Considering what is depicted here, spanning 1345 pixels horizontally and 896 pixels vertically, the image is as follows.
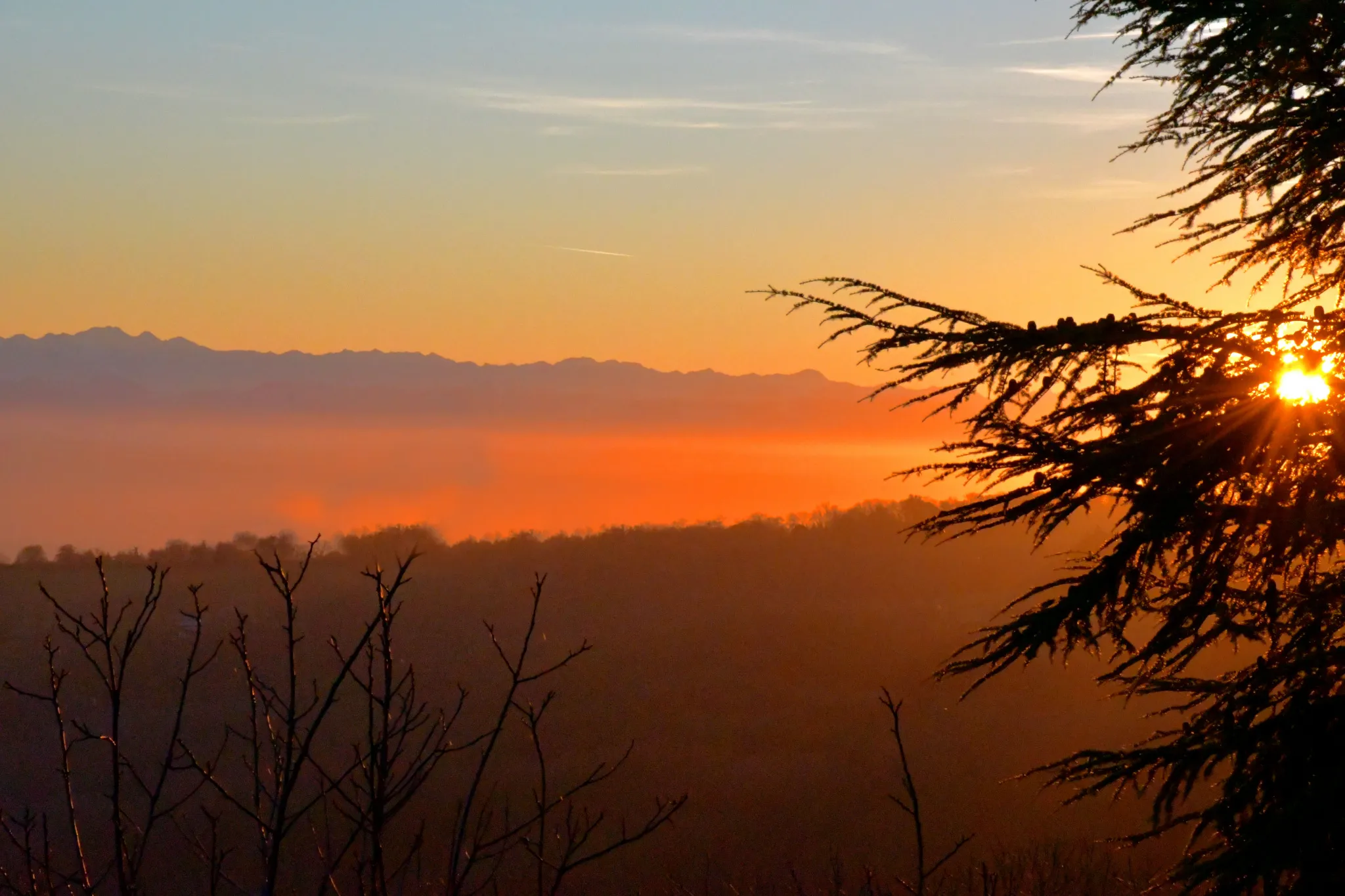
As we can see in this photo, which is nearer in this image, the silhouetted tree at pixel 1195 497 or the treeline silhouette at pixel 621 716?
the silhouetted tree at pixel 1195 497

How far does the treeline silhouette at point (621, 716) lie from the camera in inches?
482

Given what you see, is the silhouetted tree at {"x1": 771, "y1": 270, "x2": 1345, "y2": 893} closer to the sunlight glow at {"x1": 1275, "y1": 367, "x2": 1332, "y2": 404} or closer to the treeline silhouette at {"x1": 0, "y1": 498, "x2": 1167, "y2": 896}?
the sunlight glow at {"x1": 1275, "y1": 367, "x2": 1332, "y2": 404}

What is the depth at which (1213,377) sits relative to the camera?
4387 millimetres

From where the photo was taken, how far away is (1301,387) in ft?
13.9

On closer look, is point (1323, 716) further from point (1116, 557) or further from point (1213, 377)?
point (1213, 377)

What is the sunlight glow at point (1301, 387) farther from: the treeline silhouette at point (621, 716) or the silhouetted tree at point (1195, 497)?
the treeline silhouette at point (621, 716)

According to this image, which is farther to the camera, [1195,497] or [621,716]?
[621,716]

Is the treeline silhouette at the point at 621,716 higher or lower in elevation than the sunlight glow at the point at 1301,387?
lower

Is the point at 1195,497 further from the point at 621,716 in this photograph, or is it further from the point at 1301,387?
the point at 621,716

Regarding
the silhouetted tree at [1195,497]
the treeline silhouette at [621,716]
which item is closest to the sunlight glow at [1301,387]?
the silhouetted tree at [1195,497]

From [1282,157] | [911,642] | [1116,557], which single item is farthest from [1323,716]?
[911,642]

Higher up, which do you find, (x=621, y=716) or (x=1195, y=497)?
(x=1195, y=497)

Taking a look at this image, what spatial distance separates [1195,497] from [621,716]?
14.0 meters

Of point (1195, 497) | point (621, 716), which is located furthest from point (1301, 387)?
point (621, 716)
